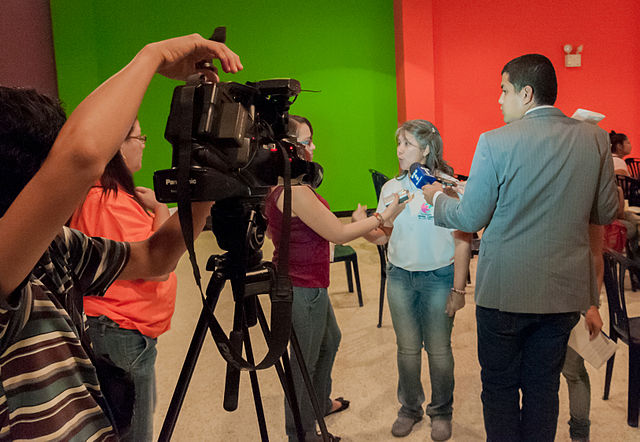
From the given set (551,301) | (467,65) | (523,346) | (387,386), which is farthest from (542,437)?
(467,65)

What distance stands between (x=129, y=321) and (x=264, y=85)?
90 cm

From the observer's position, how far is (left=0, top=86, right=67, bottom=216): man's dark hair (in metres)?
0.65

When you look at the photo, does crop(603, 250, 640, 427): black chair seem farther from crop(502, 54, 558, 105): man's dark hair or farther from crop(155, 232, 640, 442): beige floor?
crop(502, 54, 558, 105): man's dark hair

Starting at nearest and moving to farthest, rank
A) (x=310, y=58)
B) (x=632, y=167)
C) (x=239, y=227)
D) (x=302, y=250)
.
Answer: (x=239, y=227) → (x=302, y=250) → (x=632, y=167) → (x=310, y=58)

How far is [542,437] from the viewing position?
1644 mm

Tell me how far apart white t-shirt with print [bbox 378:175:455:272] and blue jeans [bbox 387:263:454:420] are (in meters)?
0.04

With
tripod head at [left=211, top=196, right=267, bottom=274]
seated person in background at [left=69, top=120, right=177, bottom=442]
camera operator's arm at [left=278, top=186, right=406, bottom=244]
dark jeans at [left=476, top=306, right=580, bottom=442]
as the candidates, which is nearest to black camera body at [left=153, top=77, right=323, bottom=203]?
tripod head at [left=211, top=196, right=267, bottom=274]

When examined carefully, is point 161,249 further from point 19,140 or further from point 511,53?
point 511,53

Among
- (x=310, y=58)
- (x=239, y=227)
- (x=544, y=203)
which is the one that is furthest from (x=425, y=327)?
(x=310, y=58)

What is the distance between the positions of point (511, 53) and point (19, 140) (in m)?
7.95

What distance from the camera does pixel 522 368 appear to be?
1631 millimetres

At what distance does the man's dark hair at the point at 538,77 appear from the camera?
151 centimetres

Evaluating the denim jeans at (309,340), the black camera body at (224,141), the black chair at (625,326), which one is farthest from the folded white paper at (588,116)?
the black camera body at (224,141)

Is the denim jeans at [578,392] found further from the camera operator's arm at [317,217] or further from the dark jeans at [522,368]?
the camera operator's arm at [317,217]
